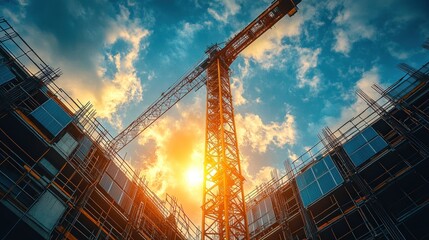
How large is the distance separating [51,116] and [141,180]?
8883 millimetres

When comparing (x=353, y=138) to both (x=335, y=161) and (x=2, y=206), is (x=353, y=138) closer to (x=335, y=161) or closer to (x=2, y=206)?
(x=335, y=161)

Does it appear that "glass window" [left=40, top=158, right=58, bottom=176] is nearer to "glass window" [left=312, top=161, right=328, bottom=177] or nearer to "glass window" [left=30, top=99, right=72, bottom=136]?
"glass window" [left=30, top=99, right=72, bottom=136]

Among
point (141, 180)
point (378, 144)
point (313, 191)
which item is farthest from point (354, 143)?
point (141, 180)

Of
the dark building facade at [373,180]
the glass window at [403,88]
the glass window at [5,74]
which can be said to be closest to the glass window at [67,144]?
the glass window at [5,74]

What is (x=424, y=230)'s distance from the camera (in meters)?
16.9

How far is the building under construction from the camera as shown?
14594mm

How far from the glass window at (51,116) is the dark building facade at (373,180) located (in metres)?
17.4

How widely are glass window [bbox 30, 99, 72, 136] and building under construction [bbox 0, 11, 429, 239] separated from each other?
0.06 metres

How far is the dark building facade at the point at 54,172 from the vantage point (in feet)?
44.8

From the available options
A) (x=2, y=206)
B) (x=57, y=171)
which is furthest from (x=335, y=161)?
(x=2, y=206)

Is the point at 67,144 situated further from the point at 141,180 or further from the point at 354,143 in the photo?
the point at 354,143

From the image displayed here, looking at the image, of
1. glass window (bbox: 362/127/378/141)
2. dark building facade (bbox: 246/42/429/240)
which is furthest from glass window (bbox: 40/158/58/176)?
glass window (bbox: 362/127/378/141)

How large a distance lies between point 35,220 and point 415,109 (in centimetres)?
2297

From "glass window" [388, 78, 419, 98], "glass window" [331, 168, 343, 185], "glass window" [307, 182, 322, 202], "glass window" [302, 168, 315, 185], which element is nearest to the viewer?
"glass window" [388, 78, 419, 98]
